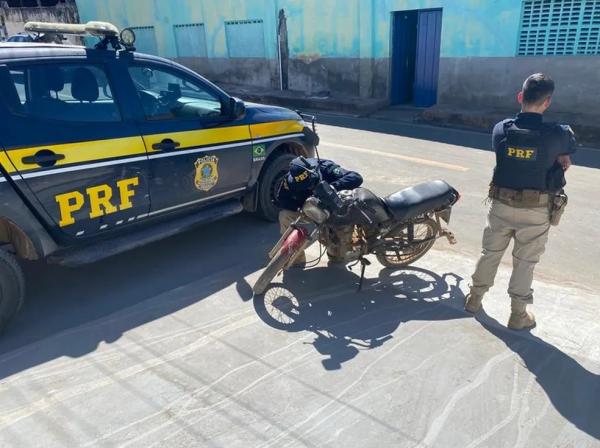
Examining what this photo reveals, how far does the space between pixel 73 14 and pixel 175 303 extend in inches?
961

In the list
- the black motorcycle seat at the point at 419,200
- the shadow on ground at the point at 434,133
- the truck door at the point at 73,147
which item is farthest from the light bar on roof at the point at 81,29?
the shadow on ground at the point at 434,133

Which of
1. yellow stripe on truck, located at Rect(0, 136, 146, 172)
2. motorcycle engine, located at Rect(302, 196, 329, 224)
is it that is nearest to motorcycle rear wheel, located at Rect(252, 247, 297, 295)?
motorcycle engine, located at Rect(302, 196, 329, 224)

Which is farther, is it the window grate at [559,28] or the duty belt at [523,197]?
the window grate at [559,28]

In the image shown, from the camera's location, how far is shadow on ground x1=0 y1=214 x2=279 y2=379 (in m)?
3.50

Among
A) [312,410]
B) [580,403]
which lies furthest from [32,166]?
[580,403]

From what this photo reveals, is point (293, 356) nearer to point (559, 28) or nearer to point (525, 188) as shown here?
point (525, 188)

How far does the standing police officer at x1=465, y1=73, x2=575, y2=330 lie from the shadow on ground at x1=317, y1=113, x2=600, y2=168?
5626 millimetres

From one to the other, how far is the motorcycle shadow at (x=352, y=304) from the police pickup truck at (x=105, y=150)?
1.15 m

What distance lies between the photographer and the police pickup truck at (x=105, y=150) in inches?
135

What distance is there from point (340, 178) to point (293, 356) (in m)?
1.50

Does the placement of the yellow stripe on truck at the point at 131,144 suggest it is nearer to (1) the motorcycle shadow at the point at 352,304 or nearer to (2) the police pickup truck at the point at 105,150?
(2) the police pickup truck at the point at 105,150

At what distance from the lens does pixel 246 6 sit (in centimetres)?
1609

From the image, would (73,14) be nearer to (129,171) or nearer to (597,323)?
(129,171)

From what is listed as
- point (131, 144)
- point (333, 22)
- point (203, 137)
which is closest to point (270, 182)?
point (203, 137)
